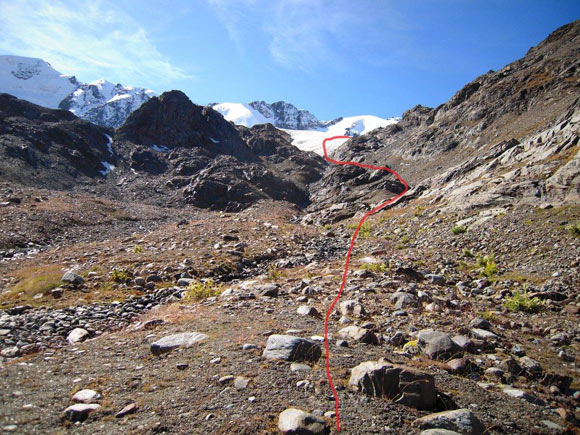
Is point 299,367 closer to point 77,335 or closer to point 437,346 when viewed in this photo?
point 437,346

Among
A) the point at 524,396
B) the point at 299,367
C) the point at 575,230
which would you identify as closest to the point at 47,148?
the point at 299,367

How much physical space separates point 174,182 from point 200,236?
199 ft

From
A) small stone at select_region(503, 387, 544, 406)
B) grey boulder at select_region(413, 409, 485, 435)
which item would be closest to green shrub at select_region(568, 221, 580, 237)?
small stone at select_region(503, 387, 544, 406)

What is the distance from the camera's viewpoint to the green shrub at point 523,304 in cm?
909

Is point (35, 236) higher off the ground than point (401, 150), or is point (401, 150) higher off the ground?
point (401, 150)

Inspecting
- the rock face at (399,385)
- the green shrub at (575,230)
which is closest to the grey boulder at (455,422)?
the rock face at (399,385)

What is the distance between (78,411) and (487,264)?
1459cm

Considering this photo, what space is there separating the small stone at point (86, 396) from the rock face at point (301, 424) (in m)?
3.31

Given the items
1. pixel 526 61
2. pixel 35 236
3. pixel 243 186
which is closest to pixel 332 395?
pixel 35 236

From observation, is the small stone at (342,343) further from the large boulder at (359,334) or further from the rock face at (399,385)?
the rock face at (399,385)

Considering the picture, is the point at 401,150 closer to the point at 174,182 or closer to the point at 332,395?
the point at 174,182

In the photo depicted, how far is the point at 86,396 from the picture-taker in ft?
17.5

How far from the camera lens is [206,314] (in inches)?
390

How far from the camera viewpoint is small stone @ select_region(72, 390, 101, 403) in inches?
206
